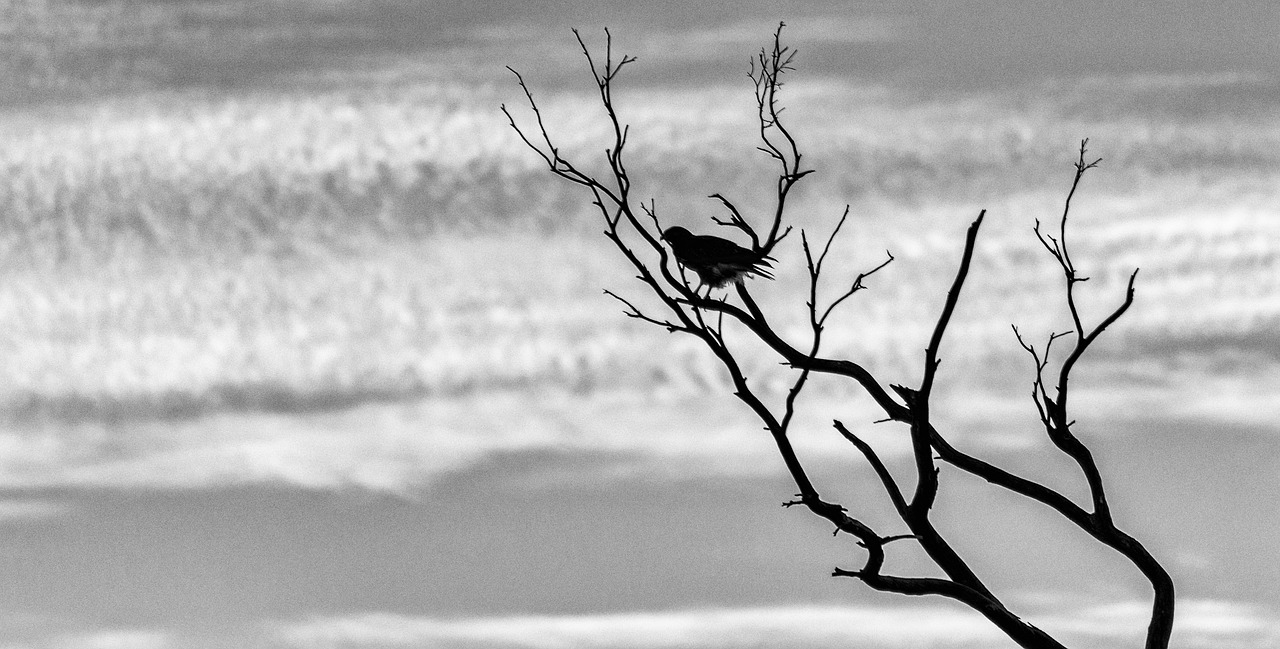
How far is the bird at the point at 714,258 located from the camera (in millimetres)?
14055

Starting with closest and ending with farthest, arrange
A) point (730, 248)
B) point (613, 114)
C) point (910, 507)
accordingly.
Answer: point (613, 114) → point (910, 507) → point (730, 248)

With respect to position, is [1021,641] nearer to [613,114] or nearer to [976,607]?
[976,607]

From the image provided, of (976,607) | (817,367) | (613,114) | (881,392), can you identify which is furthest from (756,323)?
(976,607)

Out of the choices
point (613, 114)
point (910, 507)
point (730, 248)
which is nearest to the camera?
point (613, 114)

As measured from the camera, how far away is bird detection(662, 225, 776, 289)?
46.1 ft

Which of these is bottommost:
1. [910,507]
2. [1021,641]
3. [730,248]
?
[1021,641]

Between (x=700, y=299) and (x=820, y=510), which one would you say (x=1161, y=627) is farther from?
(x=700, y=299)

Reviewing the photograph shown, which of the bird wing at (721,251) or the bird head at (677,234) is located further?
the bird head at (677,234)

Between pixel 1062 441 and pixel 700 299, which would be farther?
pixel 1062 441

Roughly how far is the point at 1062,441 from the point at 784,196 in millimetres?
4122

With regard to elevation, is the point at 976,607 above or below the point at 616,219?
below

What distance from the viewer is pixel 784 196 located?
1309 cm

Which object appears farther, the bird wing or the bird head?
the bird head

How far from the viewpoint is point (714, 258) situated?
48.5 ft
